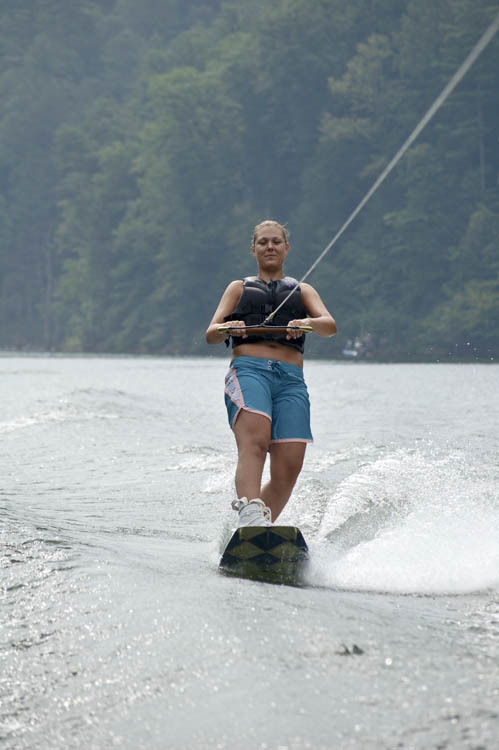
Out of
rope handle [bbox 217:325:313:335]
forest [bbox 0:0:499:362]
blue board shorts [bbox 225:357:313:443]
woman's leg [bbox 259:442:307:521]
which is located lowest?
woman's leg [bbox 259:442:307:521]

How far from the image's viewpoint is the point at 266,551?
4.50 m

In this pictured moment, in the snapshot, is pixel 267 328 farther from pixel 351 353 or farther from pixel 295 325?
pixel 351 353

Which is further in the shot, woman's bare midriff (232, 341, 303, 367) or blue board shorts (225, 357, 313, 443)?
woman's bare midriff (232, 341, 303, 367)

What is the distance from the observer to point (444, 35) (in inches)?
1748

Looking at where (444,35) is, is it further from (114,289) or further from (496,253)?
(114,289)

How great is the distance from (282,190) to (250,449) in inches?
1973

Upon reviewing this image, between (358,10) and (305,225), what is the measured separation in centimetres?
1055

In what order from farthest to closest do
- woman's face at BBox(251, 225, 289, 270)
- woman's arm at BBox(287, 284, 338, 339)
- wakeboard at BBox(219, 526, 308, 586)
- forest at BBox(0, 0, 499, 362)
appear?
1. forest at BBox(0, 0, 499, 362)
2. woman's face at BBox(251, 225, 289, 270)
3. woman's arm at BBox(287, 284, 338, 339)
4. wakeboard at BBox(219, 526, 308, 586)

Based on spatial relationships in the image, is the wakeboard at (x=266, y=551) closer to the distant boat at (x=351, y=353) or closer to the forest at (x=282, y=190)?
the forest at (x=282, y=190)

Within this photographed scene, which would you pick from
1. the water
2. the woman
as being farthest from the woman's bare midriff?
the water

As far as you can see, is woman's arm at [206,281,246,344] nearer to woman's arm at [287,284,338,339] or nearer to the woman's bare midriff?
the woman's bare midriff

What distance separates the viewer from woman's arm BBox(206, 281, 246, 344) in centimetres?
499

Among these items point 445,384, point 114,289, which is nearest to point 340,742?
point 445,384

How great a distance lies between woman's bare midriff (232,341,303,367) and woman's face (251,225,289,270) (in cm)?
37
